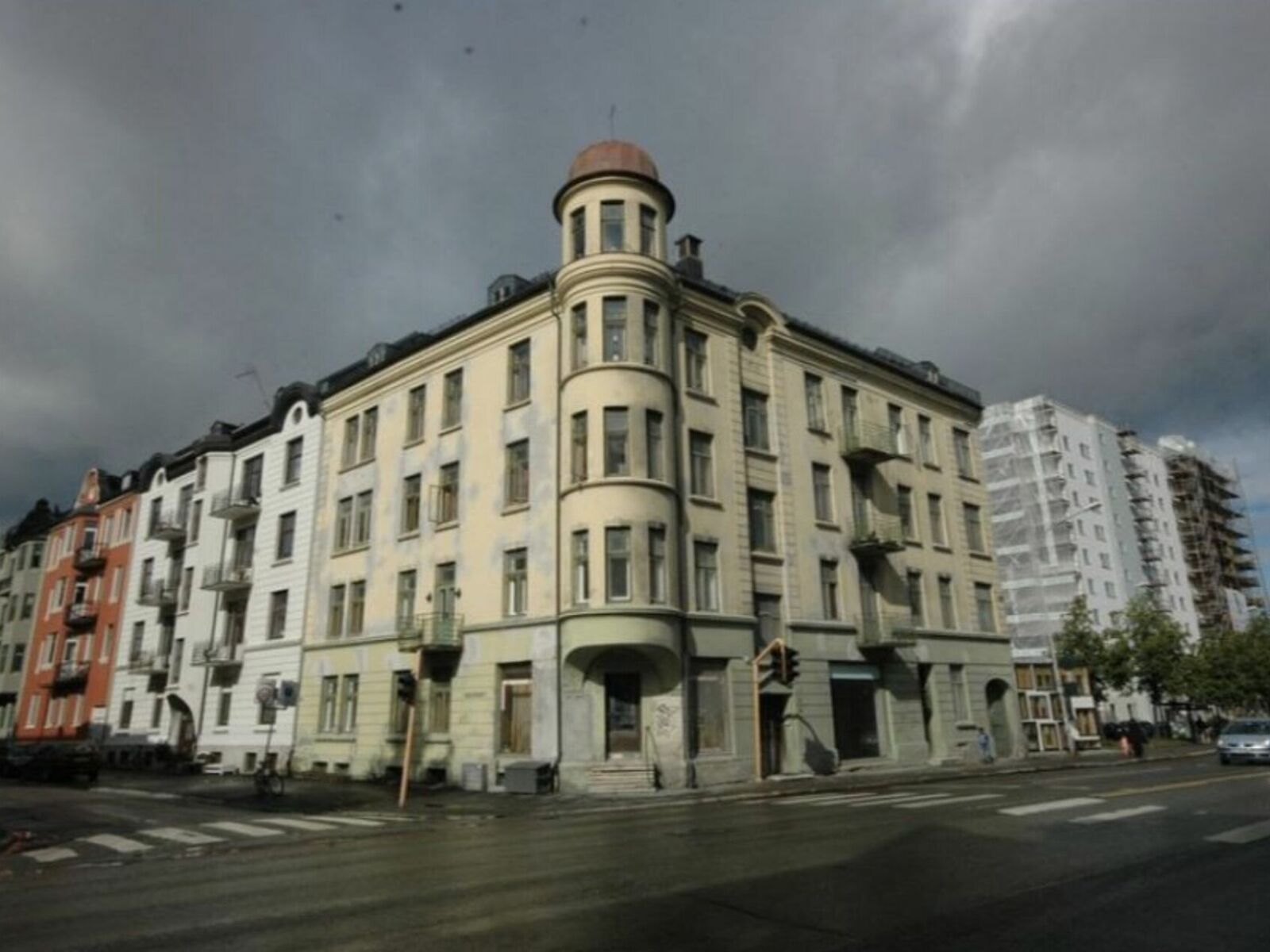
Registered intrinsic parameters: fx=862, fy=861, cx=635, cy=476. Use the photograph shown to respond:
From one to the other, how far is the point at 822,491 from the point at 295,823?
2054 cm

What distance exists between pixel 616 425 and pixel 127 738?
31.4 meters

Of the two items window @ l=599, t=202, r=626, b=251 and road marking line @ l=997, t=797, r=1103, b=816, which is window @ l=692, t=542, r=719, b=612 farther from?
road marking line @ l=997, t=797, r=1103, b=816

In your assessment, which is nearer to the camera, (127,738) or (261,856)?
(261,856)

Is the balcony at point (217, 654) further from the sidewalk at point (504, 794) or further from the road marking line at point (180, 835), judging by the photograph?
the road marking line at point (180, 835)

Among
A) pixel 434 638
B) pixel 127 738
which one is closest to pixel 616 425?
pixel 434 638

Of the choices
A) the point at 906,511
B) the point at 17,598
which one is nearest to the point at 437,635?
the point at 906,511

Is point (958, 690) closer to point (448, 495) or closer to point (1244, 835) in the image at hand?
point (448, 495)

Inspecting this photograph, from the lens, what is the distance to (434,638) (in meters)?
27.1

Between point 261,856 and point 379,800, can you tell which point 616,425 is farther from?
point 261,856

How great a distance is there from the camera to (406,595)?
2997 centimetres

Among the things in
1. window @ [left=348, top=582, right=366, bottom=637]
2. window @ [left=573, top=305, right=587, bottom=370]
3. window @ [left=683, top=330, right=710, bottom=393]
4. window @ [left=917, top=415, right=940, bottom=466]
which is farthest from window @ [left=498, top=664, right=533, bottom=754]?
window @ [left=917, top=415, right=940, bottom=466]

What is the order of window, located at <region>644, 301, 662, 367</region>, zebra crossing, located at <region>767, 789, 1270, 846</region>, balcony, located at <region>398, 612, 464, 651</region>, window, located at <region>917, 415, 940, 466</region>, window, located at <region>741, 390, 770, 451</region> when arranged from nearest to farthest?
zebra crossing, located at <region>767, 789, 1270, 846</region> < window, located at <region>644, 301, 662, 367</region> < balcony, located at <region>398, 612, 464, 651</region> < window, located at <region>741, 390, 770, 451</region> < window, located at <region>917, 415, 940, 466</region>

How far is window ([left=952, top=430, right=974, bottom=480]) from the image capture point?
122 feet

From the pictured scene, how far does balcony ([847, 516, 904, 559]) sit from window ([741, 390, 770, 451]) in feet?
15.8
